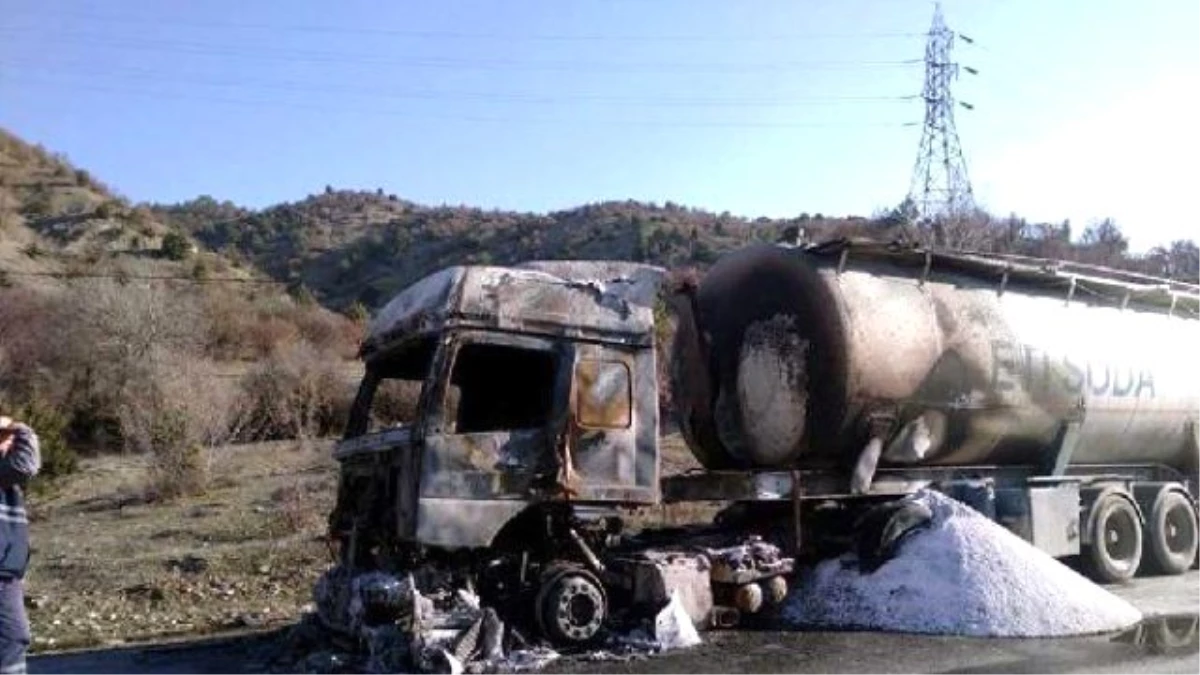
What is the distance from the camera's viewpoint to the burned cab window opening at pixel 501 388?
976 cm

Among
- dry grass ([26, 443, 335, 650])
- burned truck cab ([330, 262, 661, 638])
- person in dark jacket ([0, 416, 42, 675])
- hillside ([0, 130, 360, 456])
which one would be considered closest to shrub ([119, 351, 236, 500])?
hillside ([0, 130, 360, 456])

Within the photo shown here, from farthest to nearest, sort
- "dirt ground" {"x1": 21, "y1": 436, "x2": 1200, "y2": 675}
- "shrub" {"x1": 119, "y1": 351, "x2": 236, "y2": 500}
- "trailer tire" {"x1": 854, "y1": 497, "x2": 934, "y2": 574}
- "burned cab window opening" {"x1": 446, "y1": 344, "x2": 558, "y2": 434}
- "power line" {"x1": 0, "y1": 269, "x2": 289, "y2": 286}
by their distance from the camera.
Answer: "power line" {"x1": 0, "y1": 269, "x2": 289, "y2": 286} → "shrub" {"x1": 119, "y1": 351, "x2": 236, "y2": 500} → "trailer tire" {"x1": 854, "y1": 497, "x2": 934, "y2": 574} → "burned cab window opening" {"x1": 446, "y1": 344, "x2": 558, "y2": 434} → "dirt ground" {"x1": 21, "y1": 436, "x2": 1200, "y2": 675}

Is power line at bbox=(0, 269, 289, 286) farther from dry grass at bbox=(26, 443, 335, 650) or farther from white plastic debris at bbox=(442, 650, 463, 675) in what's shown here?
white plastic debris at bbox=(442, 650, 463, 675)

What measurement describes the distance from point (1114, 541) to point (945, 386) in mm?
3275

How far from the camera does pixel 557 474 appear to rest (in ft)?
30.8

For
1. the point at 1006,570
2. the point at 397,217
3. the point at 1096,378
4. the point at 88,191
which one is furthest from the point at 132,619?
the point at 397,217

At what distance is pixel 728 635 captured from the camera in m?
10.3

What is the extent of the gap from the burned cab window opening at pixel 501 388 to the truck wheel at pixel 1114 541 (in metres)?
6.82

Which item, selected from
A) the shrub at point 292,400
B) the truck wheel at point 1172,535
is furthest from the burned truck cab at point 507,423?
the shrub at point 292,400

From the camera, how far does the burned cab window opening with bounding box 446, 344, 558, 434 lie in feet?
32.0

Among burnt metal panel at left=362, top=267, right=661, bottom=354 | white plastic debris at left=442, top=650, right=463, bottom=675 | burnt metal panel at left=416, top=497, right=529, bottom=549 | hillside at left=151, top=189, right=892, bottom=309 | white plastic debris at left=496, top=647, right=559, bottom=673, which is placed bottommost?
white plastic debris at left=496, top=647, right=559, bottom=673

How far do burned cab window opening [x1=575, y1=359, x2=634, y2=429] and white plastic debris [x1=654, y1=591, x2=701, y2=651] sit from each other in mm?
1485

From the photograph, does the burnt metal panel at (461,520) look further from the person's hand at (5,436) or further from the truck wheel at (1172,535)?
the truck wheel at (1172,535)

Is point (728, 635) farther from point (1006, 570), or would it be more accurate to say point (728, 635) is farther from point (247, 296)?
point (247, 296)
